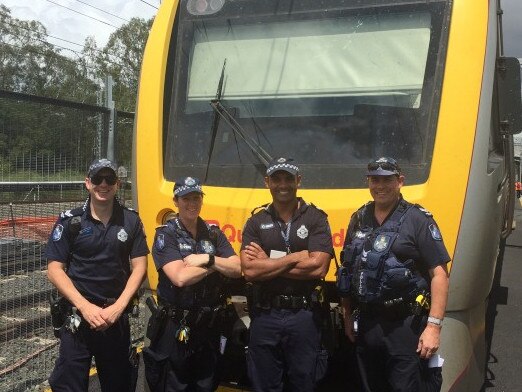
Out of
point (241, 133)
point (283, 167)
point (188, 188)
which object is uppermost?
point (241, 133)

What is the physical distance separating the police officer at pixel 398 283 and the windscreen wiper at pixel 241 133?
0.86m

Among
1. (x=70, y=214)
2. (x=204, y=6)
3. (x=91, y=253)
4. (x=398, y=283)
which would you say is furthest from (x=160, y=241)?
(x=204, y=6)

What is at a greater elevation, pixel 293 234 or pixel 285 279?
pixel 293 234

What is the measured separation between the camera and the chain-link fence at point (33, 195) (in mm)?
4609

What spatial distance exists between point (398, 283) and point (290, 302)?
623 mm

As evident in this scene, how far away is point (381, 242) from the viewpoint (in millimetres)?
3074

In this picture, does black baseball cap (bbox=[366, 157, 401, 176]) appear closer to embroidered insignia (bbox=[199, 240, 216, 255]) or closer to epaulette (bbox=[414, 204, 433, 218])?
epaulette (bbox=[414, 204, 433, 218])

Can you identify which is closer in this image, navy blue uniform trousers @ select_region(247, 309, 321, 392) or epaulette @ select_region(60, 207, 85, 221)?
navy blue uniform trousers @ select_region(247, 309, 321, 392)

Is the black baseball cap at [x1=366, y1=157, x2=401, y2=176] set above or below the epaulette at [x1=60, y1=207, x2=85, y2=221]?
above

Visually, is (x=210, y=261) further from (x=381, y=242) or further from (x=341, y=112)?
(x=341, y=112)

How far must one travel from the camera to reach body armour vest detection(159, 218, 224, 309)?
337 cm

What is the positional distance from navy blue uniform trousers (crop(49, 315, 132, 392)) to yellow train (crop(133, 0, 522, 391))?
548mm

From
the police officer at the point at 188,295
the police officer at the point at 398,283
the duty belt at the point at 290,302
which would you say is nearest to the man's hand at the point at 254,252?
the police officer at the point at 188,295

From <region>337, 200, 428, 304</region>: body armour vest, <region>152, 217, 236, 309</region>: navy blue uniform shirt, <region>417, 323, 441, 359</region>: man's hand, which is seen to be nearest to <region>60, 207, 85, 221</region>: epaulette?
<region>152, 217, 236, 309</region>: navy blue uniform shirt
